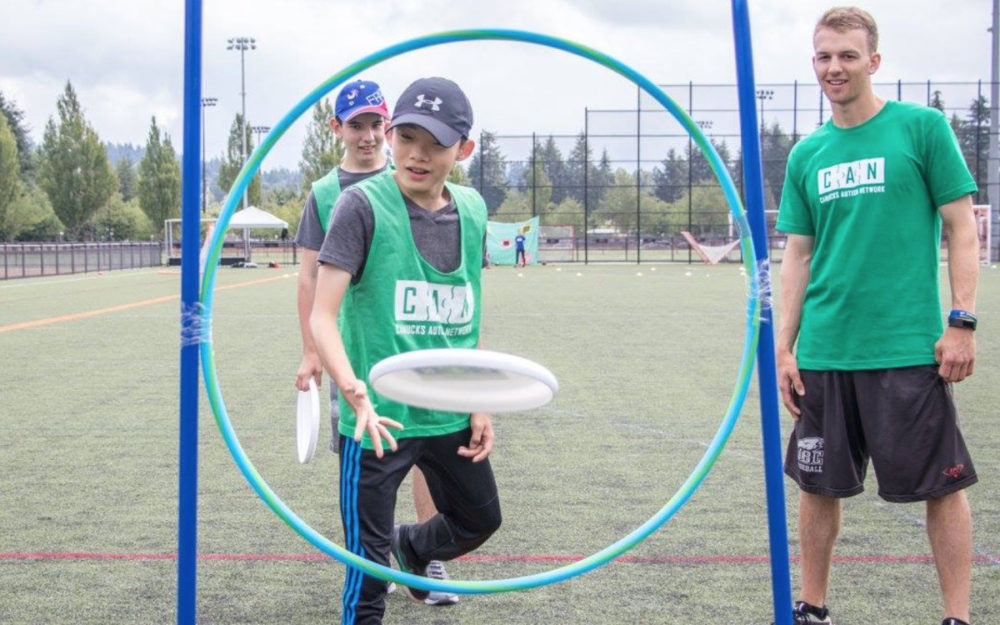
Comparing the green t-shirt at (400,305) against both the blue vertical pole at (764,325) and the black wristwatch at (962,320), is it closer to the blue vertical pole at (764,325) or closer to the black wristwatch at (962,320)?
the blue vertical pole at (764,325)

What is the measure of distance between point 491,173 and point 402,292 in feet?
160

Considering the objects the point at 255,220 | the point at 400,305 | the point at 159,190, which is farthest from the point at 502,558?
the point at 159,190

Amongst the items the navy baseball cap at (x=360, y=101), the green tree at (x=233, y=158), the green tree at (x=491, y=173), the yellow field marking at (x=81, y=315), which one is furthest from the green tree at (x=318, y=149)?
the navy baseball cap at (x=360, y=101)

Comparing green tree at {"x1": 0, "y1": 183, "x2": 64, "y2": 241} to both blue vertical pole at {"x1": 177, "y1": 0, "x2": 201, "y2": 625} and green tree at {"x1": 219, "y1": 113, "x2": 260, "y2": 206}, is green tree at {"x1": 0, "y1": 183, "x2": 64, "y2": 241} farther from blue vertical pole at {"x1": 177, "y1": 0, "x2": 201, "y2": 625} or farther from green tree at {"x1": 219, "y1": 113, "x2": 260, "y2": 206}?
blue vertical pole at {"x1": 177, "y1": 0, "x2": 201, "y2": 625}

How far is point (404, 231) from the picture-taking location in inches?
137

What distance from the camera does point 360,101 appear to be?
4.87 m

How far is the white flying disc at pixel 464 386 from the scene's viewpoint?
9.61 feet

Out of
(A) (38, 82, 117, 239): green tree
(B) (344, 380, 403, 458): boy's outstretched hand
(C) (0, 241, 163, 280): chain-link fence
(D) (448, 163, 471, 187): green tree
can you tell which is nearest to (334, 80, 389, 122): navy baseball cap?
(B) (344, 380, 403, 458): boy's outstretched hand

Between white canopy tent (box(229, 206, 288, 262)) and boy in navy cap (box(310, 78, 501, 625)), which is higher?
white canopy tent (box(229, 206, 288, 262))

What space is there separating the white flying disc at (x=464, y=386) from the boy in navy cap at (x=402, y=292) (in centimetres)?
41

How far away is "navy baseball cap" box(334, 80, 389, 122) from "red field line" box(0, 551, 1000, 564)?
191 cm

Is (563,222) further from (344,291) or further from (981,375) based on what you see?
(344,291)

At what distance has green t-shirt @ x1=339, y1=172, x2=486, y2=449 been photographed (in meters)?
3.46

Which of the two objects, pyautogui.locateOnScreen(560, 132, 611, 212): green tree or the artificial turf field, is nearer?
the artificial turf field
